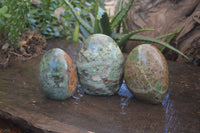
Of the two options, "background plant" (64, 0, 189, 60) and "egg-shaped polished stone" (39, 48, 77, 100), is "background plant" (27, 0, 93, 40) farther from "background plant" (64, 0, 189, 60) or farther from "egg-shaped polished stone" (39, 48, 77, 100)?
"egg-shaped polished stone" (39, 48, 77, 100)

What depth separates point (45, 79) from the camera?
3.61ft

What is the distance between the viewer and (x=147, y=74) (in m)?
1.09

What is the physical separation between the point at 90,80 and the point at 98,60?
119mm

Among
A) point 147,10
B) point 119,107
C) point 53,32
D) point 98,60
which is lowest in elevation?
point 119,107

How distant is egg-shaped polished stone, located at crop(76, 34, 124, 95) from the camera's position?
44.8 inches

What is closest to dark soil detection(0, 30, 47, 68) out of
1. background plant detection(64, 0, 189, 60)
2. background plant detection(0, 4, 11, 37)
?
background plant detection(0, 4, 11, 37)

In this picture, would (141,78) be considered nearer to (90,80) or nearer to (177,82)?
(90,80)

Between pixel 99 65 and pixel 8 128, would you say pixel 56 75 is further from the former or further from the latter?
pixel 8 128

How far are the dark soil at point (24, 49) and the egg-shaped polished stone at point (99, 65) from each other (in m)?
0.68

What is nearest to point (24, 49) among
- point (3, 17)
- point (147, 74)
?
point (3, 17)

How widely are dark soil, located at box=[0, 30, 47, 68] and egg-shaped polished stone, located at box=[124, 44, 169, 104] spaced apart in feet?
3.04

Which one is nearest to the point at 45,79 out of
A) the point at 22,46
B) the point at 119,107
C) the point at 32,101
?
the point at 32,101

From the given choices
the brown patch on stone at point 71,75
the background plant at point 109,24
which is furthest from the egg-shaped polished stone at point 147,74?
the background plant at point 109,24

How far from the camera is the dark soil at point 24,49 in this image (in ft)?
5.36
